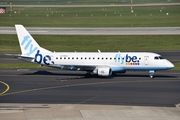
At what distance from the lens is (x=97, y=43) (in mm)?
100688

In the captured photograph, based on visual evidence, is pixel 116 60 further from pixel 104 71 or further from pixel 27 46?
pixel 27 46

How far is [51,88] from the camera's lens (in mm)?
55250

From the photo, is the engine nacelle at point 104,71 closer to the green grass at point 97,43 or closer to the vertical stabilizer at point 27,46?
the vertical stabilizer at point 27,46

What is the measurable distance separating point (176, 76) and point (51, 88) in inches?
759

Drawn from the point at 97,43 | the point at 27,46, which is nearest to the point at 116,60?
the point at 27,46

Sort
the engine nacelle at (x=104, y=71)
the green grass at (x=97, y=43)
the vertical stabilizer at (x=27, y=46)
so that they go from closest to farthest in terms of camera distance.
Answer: the engine nacelle at (x=104, y=71), the vertical stabilizer at (x=27, y=46), the green grass at (x=97, y=43)

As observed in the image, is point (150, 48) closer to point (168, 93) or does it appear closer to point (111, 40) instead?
point (111, 40)

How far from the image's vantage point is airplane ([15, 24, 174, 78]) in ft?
205

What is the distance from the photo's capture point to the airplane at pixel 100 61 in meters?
62.5

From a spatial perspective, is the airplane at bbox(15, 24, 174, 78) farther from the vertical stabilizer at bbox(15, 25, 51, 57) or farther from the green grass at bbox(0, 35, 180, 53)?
the green grass at bbox(0, 35, 180, 53)

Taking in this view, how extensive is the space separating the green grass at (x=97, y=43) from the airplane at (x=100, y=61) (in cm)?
2650

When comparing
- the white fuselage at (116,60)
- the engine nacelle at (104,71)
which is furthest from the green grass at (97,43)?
the engine nacelle at (104,71)

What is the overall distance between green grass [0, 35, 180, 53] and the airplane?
2650 cm

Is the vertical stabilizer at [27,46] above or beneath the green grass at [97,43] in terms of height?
above
